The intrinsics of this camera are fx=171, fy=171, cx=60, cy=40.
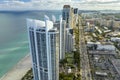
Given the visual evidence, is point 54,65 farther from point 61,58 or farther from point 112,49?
point 112,49

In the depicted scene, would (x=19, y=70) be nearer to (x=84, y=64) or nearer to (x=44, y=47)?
(x=84, y=64)

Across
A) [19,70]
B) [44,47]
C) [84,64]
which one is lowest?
[19,70]

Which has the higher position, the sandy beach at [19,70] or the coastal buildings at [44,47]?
the coastal buildings at [44,47]

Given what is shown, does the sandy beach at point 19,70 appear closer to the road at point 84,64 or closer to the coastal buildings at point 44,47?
the coastal buildings at point 44,47

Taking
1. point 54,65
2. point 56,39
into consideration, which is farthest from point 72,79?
point 56,39

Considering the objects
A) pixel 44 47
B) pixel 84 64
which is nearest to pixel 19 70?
pixel 84 64

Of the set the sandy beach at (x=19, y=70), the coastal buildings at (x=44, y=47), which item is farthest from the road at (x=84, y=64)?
the sandy beach at (x=19, y=70)
